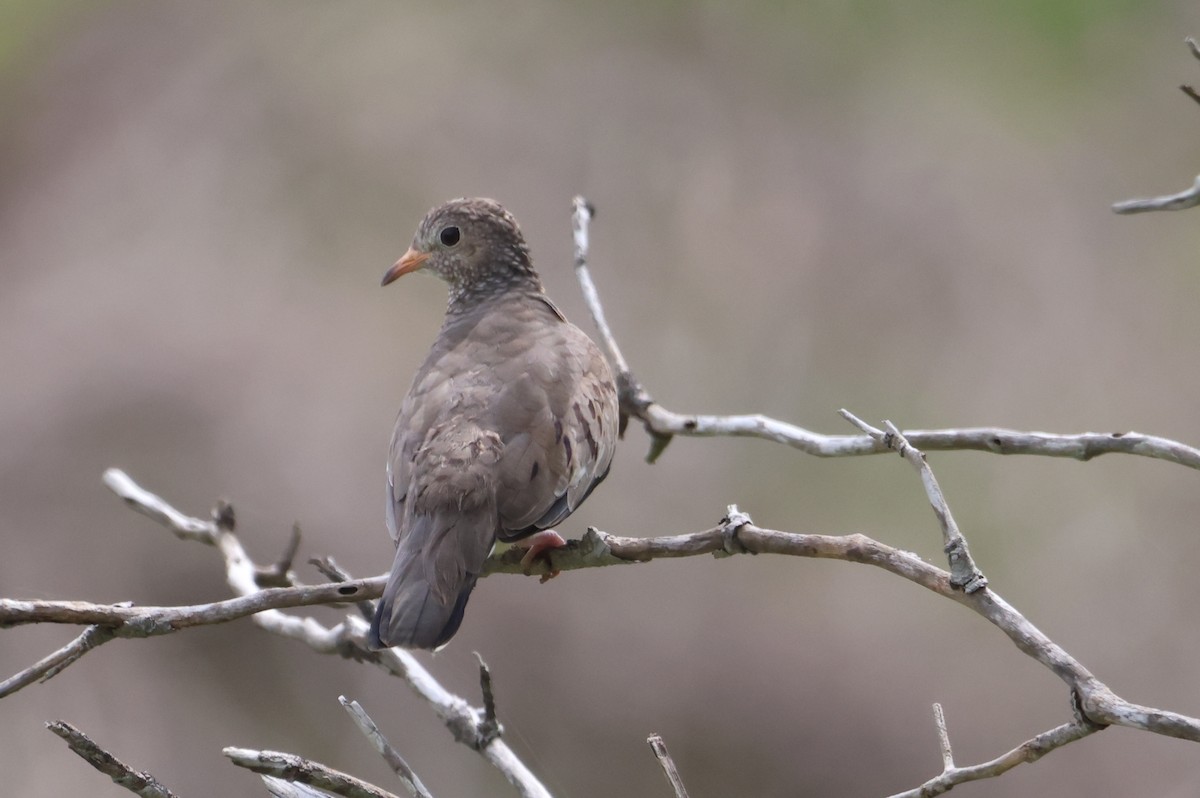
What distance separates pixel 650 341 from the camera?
27.3 ft

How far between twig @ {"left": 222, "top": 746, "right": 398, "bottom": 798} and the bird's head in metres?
1.91

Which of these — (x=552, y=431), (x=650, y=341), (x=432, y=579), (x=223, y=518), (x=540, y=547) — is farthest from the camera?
(x=650, y=341)

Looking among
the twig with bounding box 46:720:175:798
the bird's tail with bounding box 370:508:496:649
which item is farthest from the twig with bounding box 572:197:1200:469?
the twig with bounding box 46:720:175:798

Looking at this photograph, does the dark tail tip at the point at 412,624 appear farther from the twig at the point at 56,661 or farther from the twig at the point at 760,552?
the twig at the point at 56,661

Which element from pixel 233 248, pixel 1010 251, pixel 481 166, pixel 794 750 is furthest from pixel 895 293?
pixel 233 248

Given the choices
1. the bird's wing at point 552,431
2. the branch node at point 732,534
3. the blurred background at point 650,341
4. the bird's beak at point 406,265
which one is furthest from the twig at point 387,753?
the blurred background at point 650,341

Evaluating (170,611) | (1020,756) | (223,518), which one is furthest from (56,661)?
(1020,756)

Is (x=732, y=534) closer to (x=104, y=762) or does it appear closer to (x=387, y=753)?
(x=387, y=753)

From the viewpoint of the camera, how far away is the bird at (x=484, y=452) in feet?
9.38

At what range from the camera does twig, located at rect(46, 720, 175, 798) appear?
2.18 meters

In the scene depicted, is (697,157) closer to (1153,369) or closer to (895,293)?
(895,293)

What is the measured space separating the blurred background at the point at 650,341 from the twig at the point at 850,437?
2701 millimetres

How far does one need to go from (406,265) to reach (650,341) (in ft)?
14.2

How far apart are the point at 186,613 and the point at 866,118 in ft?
27.7
